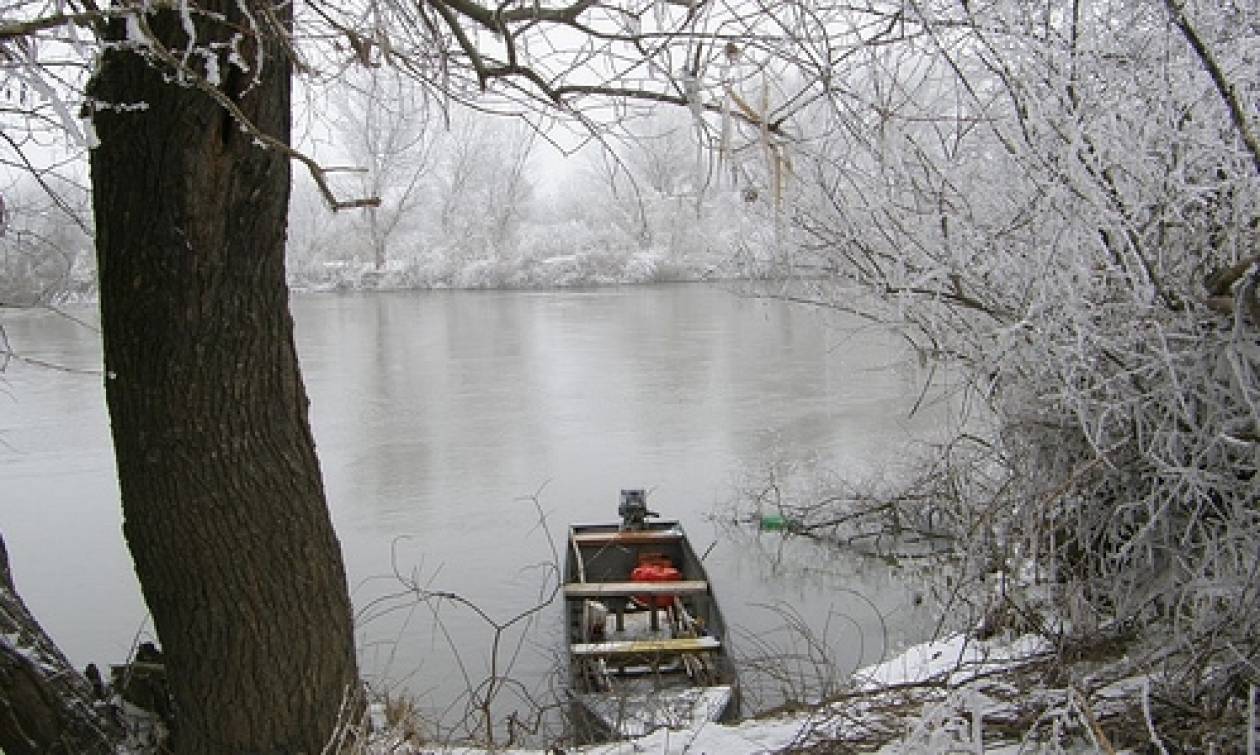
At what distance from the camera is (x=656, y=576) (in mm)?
7609

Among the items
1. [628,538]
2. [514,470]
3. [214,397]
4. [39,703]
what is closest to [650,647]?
[628,538]

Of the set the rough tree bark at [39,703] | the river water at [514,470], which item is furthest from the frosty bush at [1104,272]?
the rough tree bark at [39,703]

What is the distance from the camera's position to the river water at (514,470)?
743cm

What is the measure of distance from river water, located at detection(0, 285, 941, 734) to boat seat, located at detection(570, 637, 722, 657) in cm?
39

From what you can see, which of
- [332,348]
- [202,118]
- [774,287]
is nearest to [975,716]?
[202,118]

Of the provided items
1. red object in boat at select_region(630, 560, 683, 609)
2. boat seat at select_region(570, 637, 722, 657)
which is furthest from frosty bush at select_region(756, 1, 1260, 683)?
red object in boat at select_region(630, 560, 683, 609)

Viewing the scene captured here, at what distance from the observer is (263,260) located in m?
2.25

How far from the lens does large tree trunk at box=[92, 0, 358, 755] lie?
7.02 ft

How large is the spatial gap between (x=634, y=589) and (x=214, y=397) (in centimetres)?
492

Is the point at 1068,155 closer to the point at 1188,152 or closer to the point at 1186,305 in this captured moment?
the point at 1188,152

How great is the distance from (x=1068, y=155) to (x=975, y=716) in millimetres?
1353

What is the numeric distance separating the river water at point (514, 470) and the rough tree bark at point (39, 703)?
1.24 meters

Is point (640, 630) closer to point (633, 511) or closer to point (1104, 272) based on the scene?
point (633, 511)

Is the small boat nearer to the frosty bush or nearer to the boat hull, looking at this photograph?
the boat hull
